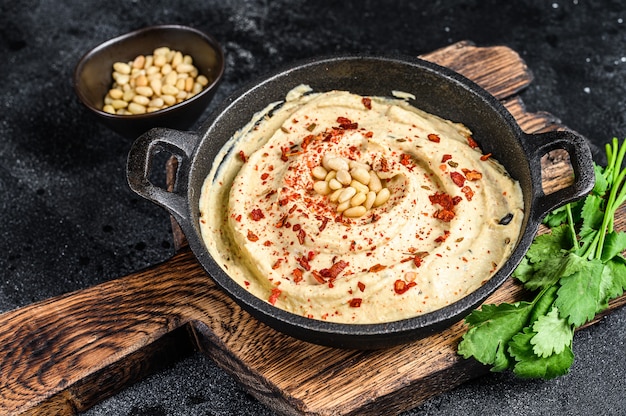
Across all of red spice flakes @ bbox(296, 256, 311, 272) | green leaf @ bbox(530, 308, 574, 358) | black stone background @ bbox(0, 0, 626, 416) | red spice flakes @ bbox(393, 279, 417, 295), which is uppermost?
red spice flakes @ bbox(393, 279, 417, 295)

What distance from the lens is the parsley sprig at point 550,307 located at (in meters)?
3.62

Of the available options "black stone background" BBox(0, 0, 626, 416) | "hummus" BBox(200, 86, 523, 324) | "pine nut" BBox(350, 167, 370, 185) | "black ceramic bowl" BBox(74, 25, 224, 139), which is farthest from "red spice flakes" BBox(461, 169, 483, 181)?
"black ceramic bowl" BBox(74, 25, 224, 139)

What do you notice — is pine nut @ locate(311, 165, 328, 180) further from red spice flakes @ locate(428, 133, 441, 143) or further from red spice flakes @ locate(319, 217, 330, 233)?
red spice flakes @ locate(428, 133, 441, 143)

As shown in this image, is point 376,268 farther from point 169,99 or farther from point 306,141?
point 169,99

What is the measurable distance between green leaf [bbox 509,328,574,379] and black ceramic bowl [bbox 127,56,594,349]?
39 centimetres

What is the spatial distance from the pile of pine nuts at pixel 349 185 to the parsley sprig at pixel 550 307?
0.66 m

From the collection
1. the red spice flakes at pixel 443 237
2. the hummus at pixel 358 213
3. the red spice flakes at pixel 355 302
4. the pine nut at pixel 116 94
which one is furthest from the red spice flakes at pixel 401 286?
the pine nut at pixel 116 94

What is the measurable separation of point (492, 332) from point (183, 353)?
4.83ft

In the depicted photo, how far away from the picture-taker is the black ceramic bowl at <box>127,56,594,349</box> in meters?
3.32

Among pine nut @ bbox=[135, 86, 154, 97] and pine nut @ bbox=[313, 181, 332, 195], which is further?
pine nut @ bbox=[135, 86, 154, 97]

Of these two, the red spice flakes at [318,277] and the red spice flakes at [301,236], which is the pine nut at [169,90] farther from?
the red spice flakes at [318,277]

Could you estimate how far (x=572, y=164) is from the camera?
11.9ft

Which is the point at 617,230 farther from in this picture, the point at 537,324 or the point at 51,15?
the point at 51,15

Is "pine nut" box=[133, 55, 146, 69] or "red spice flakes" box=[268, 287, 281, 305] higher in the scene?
"red spice flakes" box=[268, 287, 281, 305]
